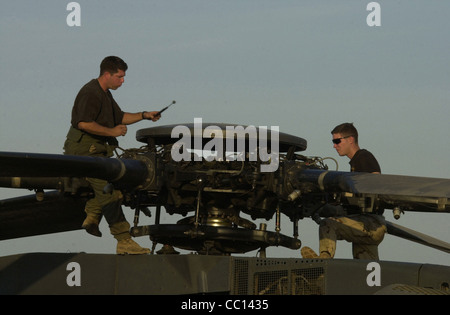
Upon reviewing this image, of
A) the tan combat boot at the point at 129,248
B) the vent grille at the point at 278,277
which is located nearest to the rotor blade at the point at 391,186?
the vent grille at the point at 278,277

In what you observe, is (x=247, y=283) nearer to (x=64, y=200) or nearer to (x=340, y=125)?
(x=340, y=125)

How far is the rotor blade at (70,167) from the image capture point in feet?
42.1

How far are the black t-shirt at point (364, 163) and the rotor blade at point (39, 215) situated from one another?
4.74 m

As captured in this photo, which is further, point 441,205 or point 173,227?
point 173,227

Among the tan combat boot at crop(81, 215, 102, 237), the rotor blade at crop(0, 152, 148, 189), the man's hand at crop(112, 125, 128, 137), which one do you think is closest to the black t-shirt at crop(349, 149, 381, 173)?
the rotor blade at crop(0, 152, 148, 189)

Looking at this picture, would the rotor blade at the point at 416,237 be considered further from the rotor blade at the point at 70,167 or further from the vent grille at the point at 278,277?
the rotor blade at the point at 70,167

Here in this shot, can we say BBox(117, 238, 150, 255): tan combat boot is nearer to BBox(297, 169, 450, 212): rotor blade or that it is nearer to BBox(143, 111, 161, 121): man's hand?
BBox(143, 111, 161, 121): man's hand

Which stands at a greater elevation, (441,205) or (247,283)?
(441,205)

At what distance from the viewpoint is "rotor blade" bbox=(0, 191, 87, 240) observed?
683 inches

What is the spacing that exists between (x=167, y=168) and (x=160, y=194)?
51 cm
